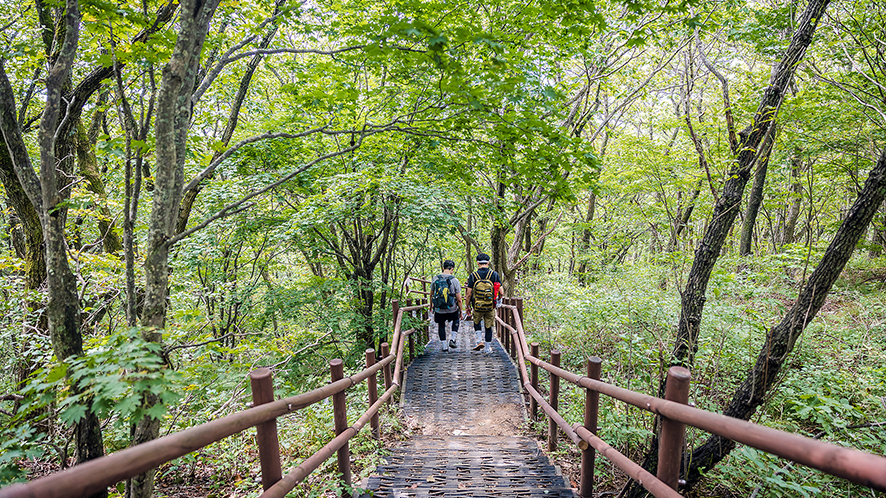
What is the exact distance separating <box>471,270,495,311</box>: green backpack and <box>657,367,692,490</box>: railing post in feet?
17.0

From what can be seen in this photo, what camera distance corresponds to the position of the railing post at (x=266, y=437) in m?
2.08

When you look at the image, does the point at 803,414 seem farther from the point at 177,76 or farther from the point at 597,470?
the point at 177,76

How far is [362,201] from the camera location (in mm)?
6664

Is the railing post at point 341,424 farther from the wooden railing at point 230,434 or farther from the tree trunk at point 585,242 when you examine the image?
the tree trunk at point 585,242

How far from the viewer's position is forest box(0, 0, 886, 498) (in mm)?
2834

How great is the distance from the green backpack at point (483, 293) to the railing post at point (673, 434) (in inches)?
204

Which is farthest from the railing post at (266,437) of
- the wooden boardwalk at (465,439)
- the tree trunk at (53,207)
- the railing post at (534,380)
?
the railing post at (534,380)

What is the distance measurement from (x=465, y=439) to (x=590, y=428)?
2.09 metres

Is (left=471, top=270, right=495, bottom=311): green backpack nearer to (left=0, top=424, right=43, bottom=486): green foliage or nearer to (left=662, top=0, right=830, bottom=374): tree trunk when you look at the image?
(left=662, top=0, right=830, bottom=374): tree trunk

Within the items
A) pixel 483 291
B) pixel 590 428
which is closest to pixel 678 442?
pixel 590 428

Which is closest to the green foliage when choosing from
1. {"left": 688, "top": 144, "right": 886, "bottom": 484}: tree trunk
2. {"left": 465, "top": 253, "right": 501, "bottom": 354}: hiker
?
{"left": 688, "top": 144, "right": 886, "bottom": 484}: tree trunk

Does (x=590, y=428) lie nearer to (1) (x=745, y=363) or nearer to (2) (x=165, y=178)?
(2) (x=165, y=178)

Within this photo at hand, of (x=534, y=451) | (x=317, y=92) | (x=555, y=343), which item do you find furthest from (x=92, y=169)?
(x=555, y=343)

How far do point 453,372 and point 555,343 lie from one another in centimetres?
293
